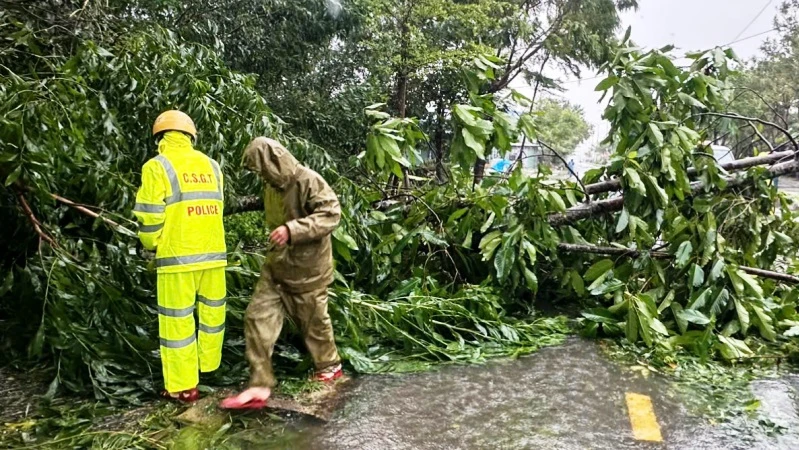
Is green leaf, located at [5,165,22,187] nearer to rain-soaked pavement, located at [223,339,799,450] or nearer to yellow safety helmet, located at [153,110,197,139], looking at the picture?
yellow safety helmet, located at [153,110,197,139]

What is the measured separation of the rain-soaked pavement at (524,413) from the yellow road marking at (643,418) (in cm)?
2

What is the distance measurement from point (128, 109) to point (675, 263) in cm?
396

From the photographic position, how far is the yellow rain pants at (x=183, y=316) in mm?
3057

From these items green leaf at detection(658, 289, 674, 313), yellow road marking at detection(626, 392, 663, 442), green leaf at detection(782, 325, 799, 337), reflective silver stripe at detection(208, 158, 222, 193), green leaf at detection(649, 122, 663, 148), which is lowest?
yellow road marking at detection(626, 392, 663, 442)

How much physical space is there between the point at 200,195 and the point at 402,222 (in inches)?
94.3

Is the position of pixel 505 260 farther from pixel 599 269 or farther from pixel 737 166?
pixel 737 166

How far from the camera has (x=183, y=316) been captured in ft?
10.1

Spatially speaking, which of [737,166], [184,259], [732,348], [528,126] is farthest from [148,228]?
[737,166]

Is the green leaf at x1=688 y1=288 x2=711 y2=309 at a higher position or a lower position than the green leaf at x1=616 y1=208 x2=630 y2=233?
lower

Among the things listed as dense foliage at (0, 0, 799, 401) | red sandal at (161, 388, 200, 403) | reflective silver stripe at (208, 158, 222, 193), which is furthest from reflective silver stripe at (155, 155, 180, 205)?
red sandal at (161, 388, 200, 403)

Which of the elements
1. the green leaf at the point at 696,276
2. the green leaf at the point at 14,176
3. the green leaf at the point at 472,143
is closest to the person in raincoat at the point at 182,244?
the green leaf at the point at 14,176

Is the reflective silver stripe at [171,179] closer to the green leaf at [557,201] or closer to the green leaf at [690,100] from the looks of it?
the green leaf at [557,201]

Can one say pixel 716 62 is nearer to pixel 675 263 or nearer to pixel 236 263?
pixel 675 263

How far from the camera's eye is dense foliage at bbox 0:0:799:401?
10.9ft
